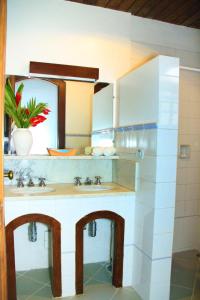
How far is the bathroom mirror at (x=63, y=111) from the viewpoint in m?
2.17

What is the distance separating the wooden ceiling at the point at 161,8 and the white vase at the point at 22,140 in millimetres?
1339

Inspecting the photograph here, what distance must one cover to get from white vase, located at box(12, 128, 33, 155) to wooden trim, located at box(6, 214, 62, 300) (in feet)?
1.85

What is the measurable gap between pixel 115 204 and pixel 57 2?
1921 millimetres

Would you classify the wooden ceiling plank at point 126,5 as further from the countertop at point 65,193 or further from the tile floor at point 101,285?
the tile floor at point 101,285

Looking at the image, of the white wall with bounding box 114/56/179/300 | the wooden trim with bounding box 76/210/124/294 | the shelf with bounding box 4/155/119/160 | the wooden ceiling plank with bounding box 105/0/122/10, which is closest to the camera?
the white wall with bounding box 114/56/179/300

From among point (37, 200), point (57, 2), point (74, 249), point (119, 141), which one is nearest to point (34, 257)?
point (74, 249)

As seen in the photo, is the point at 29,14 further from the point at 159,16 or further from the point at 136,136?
the point at 136,136

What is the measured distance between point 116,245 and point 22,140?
1197mm

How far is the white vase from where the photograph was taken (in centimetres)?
196

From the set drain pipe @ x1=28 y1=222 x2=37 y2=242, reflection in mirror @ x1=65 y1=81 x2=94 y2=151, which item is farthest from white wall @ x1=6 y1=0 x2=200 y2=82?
drain pipe @ x1=28 y1=222 x2=37 y2=242

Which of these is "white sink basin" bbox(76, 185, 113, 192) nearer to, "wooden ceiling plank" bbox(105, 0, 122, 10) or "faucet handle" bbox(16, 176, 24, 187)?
"faucet handle" bbox(16, 176, 24, 187)

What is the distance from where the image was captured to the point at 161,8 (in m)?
2.26

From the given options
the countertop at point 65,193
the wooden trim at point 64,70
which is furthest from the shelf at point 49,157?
the wooden trim at point 64,70

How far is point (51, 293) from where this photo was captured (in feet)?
6.20
